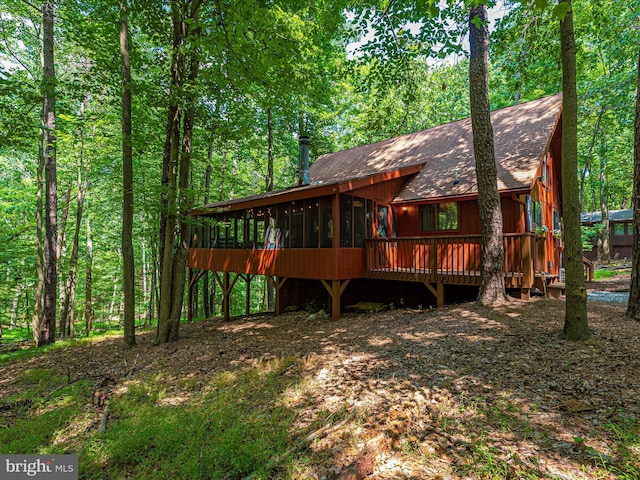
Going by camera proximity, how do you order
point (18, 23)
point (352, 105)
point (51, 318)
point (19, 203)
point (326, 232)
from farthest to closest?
point (352, 105), point (19, 203), point (18, 23), point (51, 318), point (326, 232)

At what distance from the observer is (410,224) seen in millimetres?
11023

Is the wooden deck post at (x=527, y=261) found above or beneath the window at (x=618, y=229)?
beneath

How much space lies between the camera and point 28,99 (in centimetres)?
697

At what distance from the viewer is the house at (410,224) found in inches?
324

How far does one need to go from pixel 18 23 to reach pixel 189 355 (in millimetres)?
14358

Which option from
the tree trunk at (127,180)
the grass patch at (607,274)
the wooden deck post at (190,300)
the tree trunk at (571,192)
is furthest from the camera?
the grass patch at (607,274)

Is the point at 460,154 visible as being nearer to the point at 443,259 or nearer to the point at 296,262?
the point at 443,259

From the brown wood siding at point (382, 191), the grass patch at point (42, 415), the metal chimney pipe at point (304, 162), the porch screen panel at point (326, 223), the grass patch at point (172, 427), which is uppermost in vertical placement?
the metal chimney pipe at point (304, 162)

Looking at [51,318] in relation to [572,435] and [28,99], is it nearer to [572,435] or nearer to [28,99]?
[28,99]

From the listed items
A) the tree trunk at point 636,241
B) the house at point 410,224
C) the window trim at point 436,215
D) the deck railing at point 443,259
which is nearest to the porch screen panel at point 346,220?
the house at point 410,224

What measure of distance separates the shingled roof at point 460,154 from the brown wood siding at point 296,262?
3.41m

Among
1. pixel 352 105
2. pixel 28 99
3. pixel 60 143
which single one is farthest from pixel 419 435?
pixel 352 105

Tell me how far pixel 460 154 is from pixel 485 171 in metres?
4.89

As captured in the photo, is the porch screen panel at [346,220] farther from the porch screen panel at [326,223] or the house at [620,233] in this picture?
the house at [620,233]
